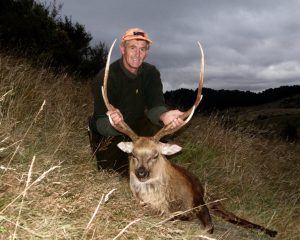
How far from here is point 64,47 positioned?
12070mm

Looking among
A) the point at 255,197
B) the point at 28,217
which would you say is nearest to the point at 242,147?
the point at 255,197

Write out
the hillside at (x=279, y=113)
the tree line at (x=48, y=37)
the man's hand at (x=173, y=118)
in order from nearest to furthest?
1. the man's hand at (x=173, y=118)
2. the tree line at (x=48, y=37)
3. the hillside at (x=279, y=113)

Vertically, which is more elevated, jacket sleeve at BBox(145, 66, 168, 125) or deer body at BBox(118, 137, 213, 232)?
jacket sleeve at BBox(145, 66, 168, 125)

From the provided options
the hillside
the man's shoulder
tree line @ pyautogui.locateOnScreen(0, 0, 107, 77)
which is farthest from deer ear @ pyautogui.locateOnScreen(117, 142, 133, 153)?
the hillside

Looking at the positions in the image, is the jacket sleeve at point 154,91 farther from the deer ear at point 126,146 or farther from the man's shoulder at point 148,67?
the deer ear at point 126,146

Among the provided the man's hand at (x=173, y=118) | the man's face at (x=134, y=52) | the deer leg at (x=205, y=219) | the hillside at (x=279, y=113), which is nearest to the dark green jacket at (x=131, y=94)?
the man's face at (x=134, y=52)

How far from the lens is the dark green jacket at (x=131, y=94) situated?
5188 mm

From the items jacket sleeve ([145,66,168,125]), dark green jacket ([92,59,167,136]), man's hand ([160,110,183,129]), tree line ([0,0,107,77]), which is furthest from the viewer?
tree line ([0,0,107,77])

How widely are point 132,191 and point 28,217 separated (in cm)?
219

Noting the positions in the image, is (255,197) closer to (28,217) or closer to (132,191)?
(132,191)

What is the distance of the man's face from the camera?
514cm

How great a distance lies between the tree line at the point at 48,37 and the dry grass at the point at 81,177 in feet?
8.53

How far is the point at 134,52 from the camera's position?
516cm

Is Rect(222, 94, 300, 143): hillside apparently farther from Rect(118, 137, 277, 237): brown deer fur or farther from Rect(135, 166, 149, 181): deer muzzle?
Rect(135, 166, 149, 181): deer muzzle
